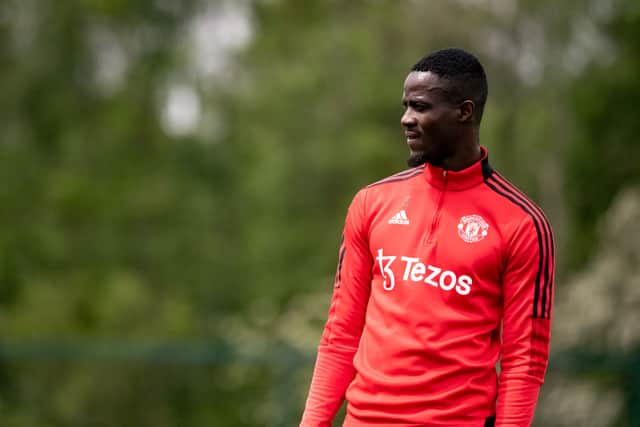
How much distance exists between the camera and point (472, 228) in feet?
9.86

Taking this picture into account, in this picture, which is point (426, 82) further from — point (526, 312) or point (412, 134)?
point (526, 312)

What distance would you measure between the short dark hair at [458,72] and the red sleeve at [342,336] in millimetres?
406

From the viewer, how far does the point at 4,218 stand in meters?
17.1

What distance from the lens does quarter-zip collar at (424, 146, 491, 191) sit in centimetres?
306

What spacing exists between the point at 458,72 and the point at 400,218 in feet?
1.39

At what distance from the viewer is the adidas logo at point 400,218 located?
3.08m

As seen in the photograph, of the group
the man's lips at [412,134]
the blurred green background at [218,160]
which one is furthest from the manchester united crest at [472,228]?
the blurred green background at [218,160]

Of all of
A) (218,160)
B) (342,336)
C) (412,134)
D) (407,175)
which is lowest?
(218,160)

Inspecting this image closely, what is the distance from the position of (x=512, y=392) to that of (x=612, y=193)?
32.6ft

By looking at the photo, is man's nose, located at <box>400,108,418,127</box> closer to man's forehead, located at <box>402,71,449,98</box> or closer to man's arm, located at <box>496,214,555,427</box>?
man's forehead, located at <box>402,71,449,98</box>

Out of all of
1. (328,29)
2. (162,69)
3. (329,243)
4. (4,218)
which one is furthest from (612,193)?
(4,218)

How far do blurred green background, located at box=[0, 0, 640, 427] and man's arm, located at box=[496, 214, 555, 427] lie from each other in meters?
8.52

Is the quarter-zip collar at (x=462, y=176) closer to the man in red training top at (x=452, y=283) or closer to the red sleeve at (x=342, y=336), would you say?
the man in red training top at (x=452, y=283)

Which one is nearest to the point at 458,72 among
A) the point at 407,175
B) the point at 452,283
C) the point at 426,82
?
the point at 426,82
